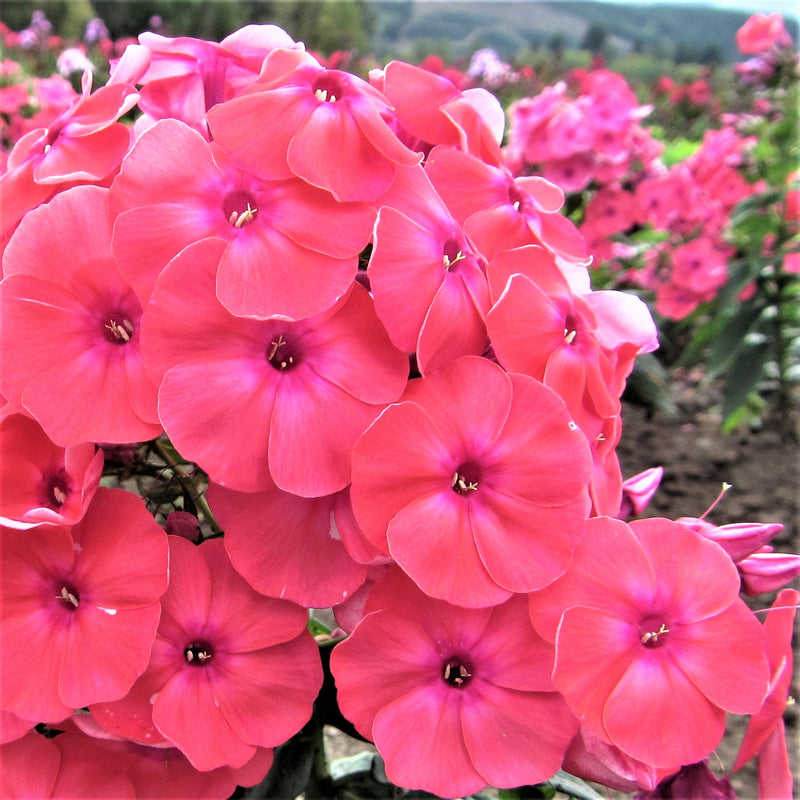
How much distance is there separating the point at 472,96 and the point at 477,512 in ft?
1.10

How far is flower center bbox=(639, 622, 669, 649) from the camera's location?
0.47 m

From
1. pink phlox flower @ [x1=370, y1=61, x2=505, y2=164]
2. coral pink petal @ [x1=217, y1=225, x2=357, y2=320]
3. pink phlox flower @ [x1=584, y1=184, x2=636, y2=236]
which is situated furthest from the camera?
pink phlox flower @ [x1=584, y1=184, x2=636, y2=236]

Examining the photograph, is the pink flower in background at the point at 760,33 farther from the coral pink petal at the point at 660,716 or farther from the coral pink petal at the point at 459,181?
the coral pink petal at the point at 660,716

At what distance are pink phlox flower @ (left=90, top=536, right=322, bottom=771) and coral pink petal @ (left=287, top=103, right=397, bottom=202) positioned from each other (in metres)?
0.23

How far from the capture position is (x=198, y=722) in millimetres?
461

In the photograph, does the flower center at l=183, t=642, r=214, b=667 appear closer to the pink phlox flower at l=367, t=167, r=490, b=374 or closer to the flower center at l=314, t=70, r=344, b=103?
the pink phlox flower at l=367, t=167, r=490, b=374

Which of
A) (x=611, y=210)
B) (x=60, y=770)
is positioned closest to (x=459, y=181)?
(x=60, y=770)

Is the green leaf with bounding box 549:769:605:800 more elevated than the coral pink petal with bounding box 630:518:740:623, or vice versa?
the coral pink petal with bounding box 630:518:740:623

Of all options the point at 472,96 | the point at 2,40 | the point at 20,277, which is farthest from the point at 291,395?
the point at 2,40

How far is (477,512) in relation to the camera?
45 centimetres

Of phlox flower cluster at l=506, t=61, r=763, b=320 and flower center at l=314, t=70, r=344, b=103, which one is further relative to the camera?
phlox flower cluster at l=506, t=61, r=763, b=320

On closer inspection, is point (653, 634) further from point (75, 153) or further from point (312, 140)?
point (75, 153)

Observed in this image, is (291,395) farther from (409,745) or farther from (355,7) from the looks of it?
(355,7)

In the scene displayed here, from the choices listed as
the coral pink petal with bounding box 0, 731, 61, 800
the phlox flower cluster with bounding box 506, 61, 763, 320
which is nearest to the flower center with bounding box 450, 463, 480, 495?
the coral pink petal with bounding box 0, 731, 61, 800
